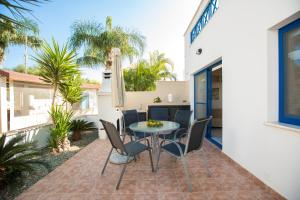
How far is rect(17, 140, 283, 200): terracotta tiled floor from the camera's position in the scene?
7.73 feet

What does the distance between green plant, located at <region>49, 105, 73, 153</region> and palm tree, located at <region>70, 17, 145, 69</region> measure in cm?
535

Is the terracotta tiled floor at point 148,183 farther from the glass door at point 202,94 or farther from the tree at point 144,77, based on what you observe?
the tree at point 144,77

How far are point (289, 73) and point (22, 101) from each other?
31.4 feet

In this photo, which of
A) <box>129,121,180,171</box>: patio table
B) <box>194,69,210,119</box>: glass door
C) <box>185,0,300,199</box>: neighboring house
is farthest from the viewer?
<box>194,69,210,119</box>: glass door

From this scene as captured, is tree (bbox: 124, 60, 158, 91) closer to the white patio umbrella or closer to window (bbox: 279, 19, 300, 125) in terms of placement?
the white patio umbrella

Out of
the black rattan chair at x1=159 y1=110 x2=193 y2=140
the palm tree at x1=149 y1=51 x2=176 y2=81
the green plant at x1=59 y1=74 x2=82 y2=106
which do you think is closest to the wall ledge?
the black rattan chair at x1=159 y1=110 x2=193 y2=140

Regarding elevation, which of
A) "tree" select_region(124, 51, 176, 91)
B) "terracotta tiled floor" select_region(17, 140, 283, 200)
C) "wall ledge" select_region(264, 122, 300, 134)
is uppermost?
"tree" select_region(124, 51, 176, 91)

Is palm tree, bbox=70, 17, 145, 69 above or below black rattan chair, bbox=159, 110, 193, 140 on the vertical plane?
above

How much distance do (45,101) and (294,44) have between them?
395 inches

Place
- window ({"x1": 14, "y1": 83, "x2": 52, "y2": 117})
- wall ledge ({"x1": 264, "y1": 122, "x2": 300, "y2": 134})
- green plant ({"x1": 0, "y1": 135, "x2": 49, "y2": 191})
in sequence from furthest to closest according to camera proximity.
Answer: window ({"x1": 14, "y1": 83, "x2": 52, "y2": 117})
green plant ({"x1": 0, "y1": 135, "x2": 49, "y2": 191})
wall ledge ({"x1": 264, "y1": 122, "x2": 300, "y2": 134})

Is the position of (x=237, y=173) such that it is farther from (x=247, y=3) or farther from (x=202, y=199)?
(x=247, y=3)

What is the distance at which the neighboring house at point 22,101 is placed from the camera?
584cm

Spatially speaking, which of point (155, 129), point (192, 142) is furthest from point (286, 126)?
point (155, 129)

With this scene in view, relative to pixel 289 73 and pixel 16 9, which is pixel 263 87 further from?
pixel 16 9
